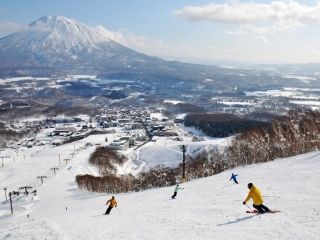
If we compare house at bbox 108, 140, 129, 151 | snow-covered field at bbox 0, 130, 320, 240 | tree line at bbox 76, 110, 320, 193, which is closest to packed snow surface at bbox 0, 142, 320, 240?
snow-covered field at bbox 0, 130, 320, 240

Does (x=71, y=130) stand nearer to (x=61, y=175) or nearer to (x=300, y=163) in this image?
(x=61, y=175)

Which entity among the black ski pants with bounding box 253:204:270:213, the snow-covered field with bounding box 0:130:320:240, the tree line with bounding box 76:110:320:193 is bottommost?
the tree line with bounding box 76:110:320:193

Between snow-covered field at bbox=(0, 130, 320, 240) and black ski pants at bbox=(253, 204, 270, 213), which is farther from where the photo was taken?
black ski pants at bbox=(253, 204, 270, 213)

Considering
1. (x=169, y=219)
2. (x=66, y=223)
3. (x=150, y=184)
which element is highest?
(x=169, y=219)

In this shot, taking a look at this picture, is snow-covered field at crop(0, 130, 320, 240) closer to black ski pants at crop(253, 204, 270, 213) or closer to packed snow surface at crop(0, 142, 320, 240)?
packed snow surface at crop(0, 142, 320, 240)

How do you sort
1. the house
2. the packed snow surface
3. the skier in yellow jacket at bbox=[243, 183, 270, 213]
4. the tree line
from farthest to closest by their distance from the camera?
the house < the tree line < the skier in yellow jacket at bbox=[243, 183, 270, 213] < the packed snow surface

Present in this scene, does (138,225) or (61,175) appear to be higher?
(138,225)

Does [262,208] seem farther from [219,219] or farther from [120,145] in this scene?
[120,145]

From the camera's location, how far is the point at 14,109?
18075cm

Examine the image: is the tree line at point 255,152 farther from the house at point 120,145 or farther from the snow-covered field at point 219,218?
the house at point 120,145

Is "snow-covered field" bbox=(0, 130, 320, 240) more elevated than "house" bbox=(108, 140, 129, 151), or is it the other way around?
"snow-covered field" bbox=(0, 130, 320, 240)

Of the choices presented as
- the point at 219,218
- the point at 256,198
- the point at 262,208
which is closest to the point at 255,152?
the point at 219,218

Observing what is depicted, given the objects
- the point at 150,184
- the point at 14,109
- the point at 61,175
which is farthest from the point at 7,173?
the point at 14,109

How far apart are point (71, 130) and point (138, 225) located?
123066 mm
